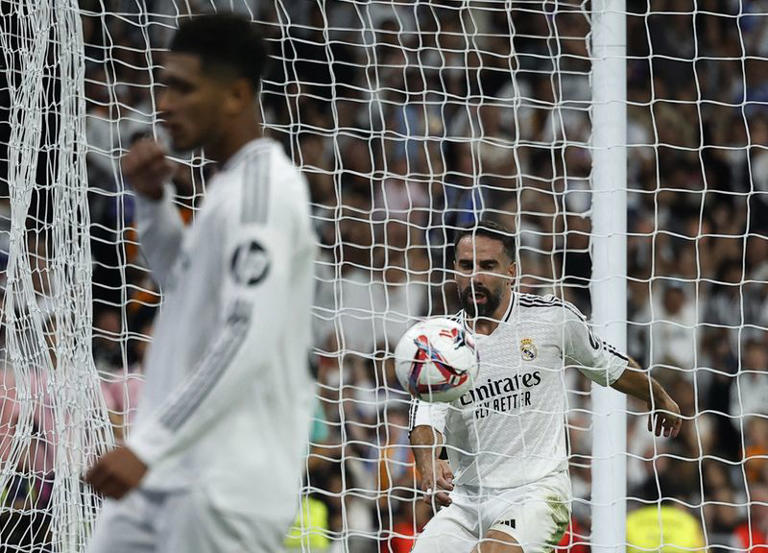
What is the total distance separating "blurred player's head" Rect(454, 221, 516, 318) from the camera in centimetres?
553

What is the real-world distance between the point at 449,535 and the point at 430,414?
50cm

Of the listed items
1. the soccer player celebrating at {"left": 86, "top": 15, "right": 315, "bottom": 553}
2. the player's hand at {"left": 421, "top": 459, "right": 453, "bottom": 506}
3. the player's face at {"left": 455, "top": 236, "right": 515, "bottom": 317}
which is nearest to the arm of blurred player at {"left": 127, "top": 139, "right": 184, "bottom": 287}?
the soccer player celebrating at {"left": 86, "top": 15, "right": 315, "bottom": 553}

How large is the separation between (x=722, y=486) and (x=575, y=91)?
3.30 meters

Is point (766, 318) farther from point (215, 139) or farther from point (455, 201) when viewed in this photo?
point (215, 139)

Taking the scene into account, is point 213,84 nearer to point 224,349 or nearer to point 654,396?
point 224,349

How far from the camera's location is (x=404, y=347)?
5.01 metres

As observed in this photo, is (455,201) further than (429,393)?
Yes

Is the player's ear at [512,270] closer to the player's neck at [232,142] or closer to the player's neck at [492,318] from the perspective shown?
the player's neck at [492,318]

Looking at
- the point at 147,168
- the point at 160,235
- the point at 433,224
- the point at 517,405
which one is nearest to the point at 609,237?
the point at 517,405

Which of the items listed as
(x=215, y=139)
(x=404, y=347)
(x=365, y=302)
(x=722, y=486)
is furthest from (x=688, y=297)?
(x=215, y=139)

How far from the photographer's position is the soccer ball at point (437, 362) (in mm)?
4875

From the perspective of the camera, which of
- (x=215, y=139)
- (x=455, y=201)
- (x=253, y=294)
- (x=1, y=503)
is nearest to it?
(x=253, y=294)

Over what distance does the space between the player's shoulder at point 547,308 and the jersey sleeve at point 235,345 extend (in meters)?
2.91

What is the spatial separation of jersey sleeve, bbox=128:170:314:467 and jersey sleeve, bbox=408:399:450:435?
2.73m
